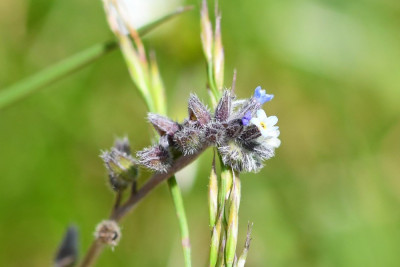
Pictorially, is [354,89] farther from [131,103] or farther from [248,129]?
[248,129]

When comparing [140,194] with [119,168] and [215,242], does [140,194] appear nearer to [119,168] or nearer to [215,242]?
[119,168]

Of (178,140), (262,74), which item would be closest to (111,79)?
(262,74)

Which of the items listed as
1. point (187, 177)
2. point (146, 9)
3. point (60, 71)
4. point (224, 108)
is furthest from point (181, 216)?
point (146, 9)

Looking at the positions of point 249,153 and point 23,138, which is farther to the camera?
point 23,138

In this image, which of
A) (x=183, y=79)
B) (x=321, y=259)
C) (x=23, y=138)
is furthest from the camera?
(x=183, y=79)

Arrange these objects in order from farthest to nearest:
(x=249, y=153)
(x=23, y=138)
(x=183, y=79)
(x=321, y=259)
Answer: (x=183, y=79) < (x=23, y=138) < (x=321, y=259) < (x=249, y=153)

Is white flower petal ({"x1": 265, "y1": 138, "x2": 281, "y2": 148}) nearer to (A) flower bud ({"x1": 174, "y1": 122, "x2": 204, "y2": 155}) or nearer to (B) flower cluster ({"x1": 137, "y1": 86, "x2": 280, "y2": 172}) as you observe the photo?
(B) flower cluster ({"x1": 137, "y1": 86, "x2": 280, "y2": 172})
